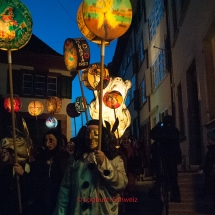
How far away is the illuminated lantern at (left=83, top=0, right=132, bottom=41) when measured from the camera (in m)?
4.23

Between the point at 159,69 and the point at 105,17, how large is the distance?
41.7 ft

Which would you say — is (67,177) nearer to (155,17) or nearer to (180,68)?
(180,68)

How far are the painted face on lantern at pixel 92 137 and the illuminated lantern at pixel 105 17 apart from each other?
1315 millimetres

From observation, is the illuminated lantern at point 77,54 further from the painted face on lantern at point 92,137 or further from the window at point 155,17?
the window at point 155,17

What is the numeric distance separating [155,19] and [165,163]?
11.8 m

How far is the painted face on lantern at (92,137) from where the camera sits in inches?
135

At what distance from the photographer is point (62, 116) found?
880 inches

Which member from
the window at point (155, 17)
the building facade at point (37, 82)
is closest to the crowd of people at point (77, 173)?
the window at point (155, 17)

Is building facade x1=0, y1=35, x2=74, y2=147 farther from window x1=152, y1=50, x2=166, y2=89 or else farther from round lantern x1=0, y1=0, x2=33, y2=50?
round lantern x1=0, y1=0, x2=33, y2=50

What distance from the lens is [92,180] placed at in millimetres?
3297

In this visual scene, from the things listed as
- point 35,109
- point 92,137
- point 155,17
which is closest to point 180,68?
point 155,17

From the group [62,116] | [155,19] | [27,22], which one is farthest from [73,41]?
[62,116]

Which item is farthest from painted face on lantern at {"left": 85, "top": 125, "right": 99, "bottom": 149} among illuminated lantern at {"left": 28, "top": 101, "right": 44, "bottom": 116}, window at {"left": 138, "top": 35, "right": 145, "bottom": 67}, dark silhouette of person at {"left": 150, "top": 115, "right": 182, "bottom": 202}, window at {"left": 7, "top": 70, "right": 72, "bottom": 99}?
window at {"left": 7, "top": 70, "right": 72, "bottom": 99}

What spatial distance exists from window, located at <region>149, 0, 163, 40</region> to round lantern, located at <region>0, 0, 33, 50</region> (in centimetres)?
1179
